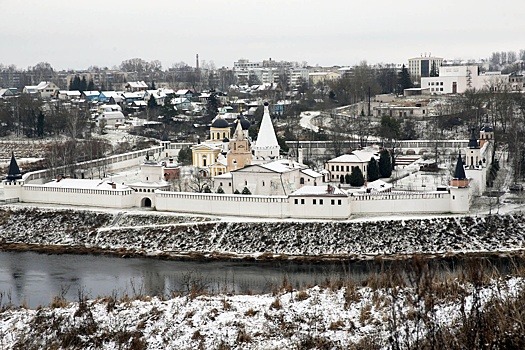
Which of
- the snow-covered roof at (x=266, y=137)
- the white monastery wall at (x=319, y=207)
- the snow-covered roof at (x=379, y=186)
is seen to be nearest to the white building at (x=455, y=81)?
the snow-covered roof at (x=266, y=137)

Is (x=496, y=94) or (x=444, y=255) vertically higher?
(x=496, y=94)

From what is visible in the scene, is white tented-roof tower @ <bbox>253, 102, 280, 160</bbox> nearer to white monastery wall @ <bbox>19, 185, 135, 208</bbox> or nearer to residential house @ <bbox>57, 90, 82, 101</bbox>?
white monastery wall @ <bbox>19, 185, 135, 208</bbox>

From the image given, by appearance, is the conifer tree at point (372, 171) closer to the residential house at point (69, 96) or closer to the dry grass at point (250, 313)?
the dry grass at point (250, 313)

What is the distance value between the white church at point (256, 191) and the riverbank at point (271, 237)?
539mm

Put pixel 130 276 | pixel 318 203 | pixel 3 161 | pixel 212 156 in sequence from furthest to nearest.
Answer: pixel 3 161 < pixel 212 156 < pixel 318 203 < pixel 130 276

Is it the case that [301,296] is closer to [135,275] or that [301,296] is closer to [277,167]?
[135,275]

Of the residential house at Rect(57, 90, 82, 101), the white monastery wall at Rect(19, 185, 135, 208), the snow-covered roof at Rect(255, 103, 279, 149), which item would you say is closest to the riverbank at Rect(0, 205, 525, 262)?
the white monastery wall at Rect(19, 185, 135, 208)

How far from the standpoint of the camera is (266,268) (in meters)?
14.9

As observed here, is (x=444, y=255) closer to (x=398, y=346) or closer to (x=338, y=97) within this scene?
(x=398, y=346)

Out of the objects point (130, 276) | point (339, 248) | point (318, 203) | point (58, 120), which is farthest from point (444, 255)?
point (58, 120)

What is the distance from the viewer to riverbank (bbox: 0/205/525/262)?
15.6 m

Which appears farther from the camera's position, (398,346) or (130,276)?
(130,276)

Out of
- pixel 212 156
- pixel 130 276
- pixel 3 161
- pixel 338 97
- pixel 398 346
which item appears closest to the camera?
pixel 398 346

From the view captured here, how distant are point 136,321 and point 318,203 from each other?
327 inches
